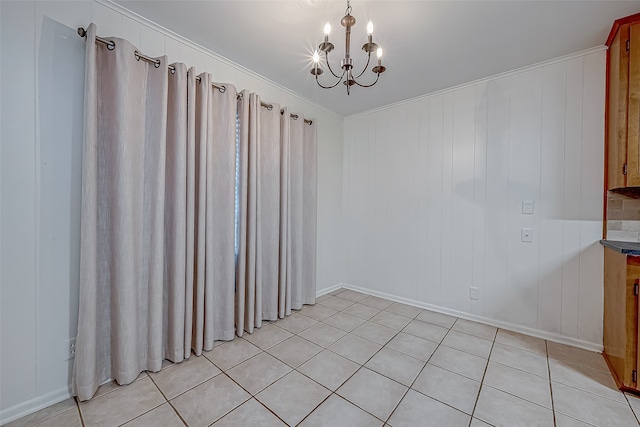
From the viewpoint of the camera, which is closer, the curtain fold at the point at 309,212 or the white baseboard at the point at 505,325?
the white baseboard at the point at 505,325

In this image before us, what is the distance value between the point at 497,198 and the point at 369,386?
209 centimetres

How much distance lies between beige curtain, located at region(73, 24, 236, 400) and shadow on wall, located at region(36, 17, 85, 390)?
118 mm

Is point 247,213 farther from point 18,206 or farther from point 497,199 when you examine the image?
point 497,199

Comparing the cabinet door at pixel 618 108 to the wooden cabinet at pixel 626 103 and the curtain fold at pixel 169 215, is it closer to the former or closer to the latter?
the wooden cabinet at pixel 626 103

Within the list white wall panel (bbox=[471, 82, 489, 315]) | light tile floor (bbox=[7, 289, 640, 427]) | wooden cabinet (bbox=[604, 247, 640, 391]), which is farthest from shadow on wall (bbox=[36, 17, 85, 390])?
wooden cabinet (bbox=[604, 247, 640, 391])

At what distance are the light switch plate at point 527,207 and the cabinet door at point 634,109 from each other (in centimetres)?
67

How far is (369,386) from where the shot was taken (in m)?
1.72

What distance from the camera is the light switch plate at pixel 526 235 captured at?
7.91ft

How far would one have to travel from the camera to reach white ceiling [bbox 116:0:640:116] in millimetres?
1722

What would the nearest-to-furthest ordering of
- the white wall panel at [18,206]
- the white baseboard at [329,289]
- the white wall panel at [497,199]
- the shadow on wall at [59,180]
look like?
the white wall panel at [18,206]
the shadow on wall at [59,180]
the white wall panel at [497,199]
the white baseboard at [329,289]

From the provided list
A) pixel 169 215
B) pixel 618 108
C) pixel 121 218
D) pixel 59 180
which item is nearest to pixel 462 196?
pixel 618 108

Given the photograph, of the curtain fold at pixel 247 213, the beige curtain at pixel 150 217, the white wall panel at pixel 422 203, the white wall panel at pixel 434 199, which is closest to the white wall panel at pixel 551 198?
the white wall panel at pixel 434 199

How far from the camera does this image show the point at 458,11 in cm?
175

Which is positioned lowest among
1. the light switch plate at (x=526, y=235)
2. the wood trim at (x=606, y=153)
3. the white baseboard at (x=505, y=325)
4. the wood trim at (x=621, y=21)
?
the white baseboard at (x=505, y=325)
